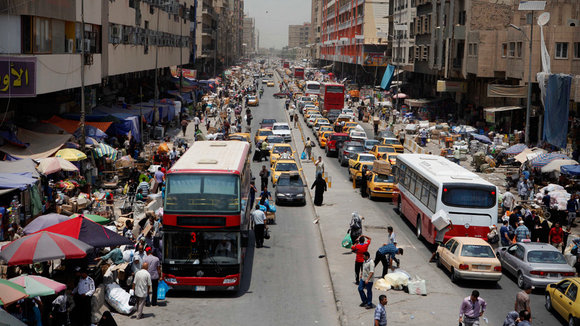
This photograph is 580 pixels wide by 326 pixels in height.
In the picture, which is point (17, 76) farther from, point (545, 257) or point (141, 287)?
point (545, 257)

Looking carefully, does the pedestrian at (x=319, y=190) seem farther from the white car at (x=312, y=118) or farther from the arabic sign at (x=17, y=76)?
the white car at (x=312, y=118)

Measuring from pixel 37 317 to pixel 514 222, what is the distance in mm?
17425

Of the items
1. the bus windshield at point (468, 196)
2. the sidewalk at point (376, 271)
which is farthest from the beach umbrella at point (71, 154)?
the bus windshield at point (468, 196)

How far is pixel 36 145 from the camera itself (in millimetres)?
27062

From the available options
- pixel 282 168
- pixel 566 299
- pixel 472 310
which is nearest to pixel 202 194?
pixel 472 310

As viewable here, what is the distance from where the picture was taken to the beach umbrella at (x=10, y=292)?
12688mm

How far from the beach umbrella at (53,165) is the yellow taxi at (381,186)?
46.3 feet

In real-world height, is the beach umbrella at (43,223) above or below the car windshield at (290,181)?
above

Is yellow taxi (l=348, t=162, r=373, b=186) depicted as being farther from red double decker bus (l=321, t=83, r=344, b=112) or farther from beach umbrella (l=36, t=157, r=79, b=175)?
red double decker bus (l=321, t=83, r=344, b=112)

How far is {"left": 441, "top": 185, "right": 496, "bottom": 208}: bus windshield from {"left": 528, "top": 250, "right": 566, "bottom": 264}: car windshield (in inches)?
114

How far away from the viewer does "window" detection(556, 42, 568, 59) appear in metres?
41.8

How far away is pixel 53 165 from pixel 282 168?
1303 cm

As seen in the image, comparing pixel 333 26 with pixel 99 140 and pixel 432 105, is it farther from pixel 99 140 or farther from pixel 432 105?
pixel 99 140

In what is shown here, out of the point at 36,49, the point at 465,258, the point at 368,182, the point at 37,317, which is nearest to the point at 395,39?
the point at 368,182
